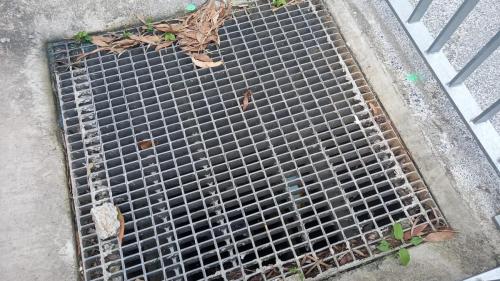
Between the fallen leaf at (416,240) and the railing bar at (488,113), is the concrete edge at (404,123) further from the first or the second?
the railing bar at (488,113)

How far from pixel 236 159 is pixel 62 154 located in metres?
0.98

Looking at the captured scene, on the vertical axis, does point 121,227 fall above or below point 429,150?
below

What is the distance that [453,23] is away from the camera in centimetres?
197

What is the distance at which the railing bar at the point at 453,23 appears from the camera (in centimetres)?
183

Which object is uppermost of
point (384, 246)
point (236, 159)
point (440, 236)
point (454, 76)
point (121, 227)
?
point (454, 76)

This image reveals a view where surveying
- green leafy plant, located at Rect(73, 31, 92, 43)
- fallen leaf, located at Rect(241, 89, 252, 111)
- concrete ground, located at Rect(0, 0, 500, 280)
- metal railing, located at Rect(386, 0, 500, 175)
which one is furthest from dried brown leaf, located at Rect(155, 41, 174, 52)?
metal railing, located at Rect(386, 0, 500, 175)

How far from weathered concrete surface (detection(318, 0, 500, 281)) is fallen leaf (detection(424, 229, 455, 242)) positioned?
26 millimetres

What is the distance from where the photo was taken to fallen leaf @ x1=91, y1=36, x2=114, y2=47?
9.21 ft

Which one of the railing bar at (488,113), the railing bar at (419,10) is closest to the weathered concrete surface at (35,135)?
the railing bar at (419,10)

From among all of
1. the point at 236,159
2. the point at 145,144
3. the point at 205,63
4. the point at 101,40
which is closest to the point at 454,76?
the point at 236,159

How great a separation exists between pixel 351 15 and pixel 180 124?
1368mm

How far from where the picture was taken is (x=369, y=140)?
8.40 ft

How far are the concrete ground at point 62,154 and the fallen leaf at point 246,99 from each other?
75cm

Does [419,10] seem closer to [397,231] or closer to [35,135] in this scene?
[397,231]
